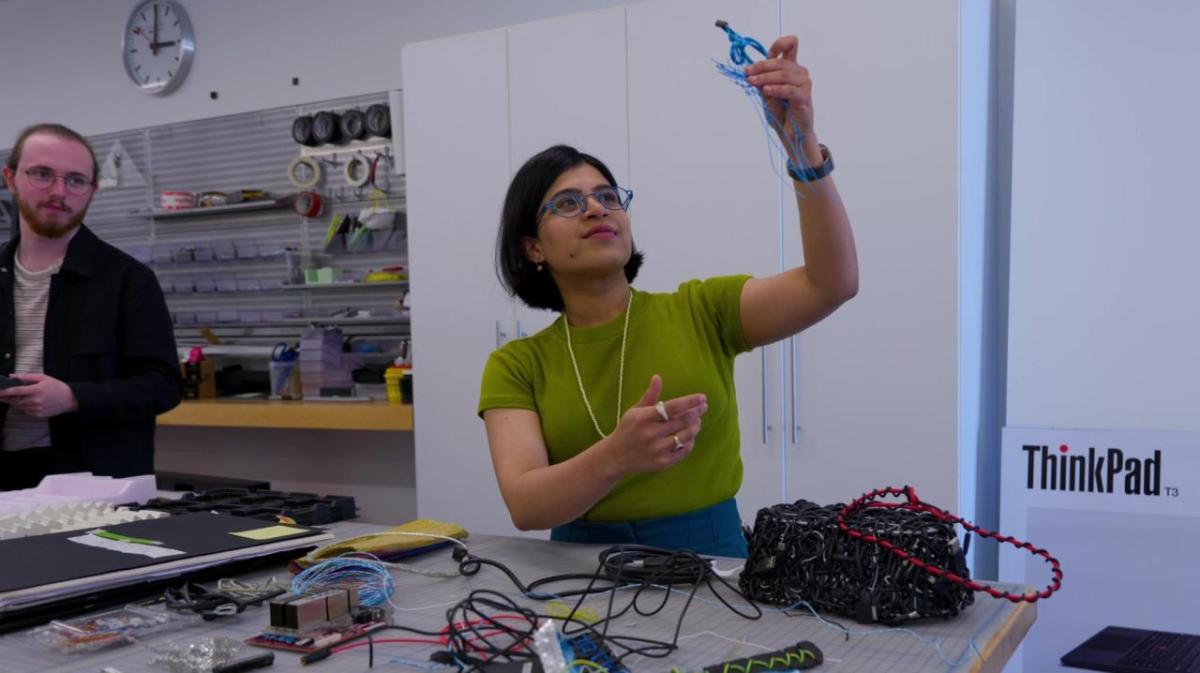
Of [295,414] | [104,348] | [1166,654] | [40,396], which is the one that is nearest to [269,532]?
[40,396]

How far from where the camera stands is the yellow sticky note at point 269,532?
4.88ft

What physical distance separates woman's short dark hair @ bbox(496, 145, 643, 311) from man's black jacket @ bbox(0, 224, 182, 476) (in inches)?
41.4

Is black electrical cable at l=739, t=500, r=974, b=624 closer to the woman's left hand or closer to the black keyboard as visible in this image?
the woman's left hand

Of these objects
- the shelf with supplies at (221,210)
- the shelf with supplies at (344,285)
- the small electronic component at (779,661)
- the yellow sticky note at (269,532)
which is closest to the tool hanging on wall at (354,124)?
the shelf with supplies at (221,210)

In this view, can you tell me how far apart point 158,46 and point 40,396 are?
3.38 m

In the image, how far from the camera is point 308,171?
450cm

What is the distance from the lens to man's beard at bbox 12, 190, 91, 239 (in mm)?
2443

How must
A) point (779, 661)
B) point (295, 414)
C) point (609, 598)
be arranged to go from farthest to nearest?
1. point (295, 414)
2. point (609, 598)
3. point (779, 661)

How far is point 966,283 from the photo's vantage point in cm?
284

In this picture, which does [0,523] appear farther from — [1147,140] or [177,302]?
[177,302]

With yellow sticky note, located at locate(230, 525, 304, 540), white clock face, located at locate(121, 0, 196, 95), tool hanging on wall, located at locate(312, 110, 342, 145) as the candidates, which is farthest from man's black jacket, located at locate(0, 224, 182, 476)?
white clock face, located at locate(121, 0, 196, 95)

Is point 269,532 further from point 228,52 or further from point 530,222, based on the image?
point 228,52

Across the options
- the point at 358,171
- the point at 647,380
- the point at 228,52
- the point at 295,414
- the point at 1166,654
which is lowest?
the point at 1166,654

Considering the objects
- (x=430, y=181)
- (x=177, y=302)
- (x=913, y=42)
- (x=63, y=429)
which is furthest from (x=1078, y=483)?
(x=177, y=302)
